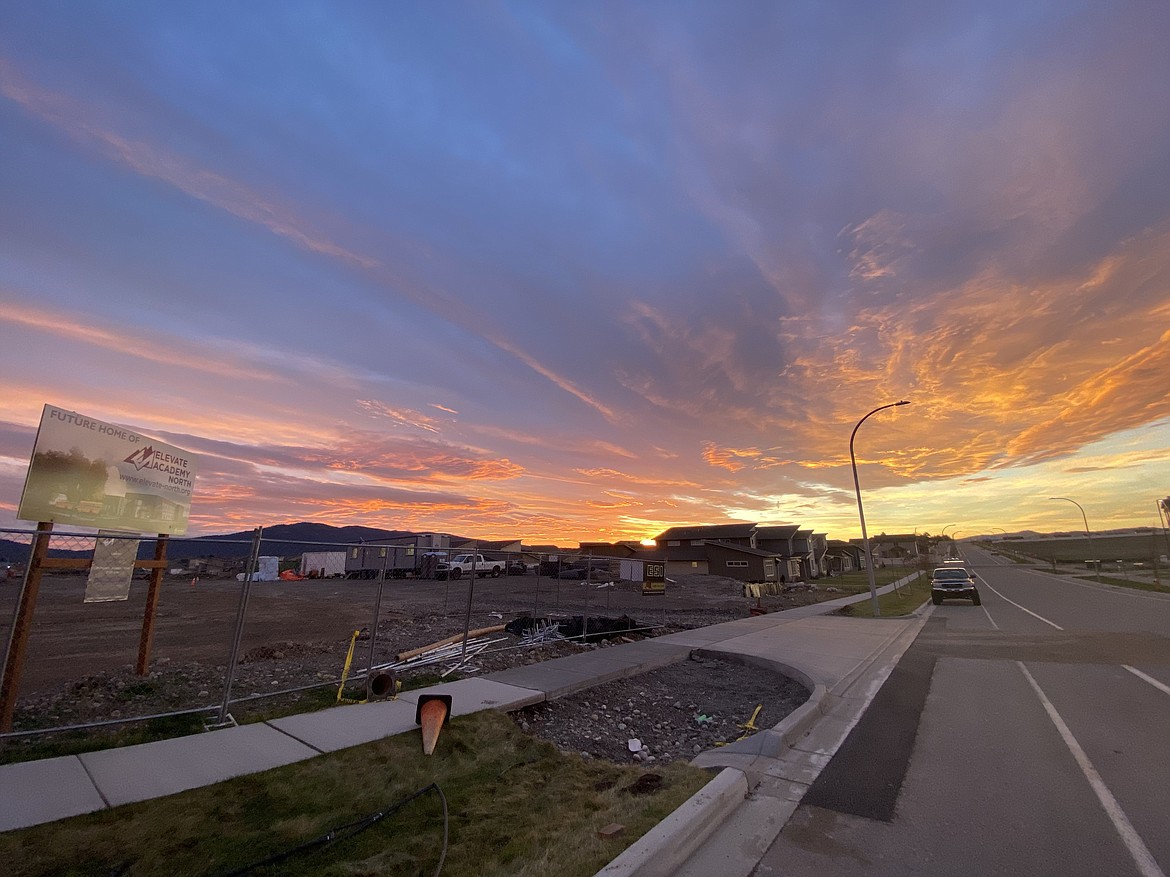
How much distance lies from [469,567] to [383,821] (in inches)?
1623

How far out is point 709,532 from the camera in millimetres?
66312

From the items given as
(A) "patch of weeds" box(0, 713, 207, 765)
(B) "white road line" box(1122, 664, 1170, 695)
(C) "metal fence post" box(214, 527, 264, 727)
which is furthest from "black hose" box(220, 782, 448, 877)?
(B) "white road line" box(1122, 664, 1170, 695)

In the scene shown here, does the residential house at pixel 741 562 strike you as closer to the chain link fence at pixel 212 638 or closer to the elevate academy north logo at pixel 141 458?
the chain link fence at pixel 212 638

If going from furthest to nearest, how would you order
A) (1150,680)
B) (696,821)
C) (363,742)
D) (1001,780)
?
(1150,680), (363,742), (1001,780), (696,821)

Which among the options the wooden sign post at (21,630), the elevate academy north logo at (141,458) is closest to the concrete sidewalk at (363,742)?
the wooden sign post at (21,630)

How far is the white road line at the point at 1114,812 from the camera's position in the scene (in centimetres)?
400

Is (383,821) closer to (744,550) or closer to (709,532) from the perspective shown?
(744,550)

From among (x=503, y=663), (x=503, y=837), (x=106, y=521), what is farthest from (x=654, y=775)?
(x=106, y=521)

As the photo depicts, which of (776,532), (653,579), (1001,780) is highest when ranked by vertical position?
(776,532)

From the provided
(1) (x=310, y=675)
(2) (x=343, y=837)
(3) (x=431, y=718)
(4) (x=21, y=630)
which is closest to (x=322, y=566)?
(1) (x=310, y=675)

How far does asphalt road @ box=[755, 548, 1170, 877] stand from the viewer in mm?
4160

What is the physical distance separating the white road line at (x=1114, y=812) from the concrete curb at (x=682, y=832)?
2.85 metres

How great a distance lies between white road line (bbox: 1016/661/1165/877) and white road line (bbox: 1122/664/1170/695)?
3.38 metres

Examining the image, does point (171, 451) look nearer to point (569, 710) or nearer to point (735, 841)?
point (569, 710)
